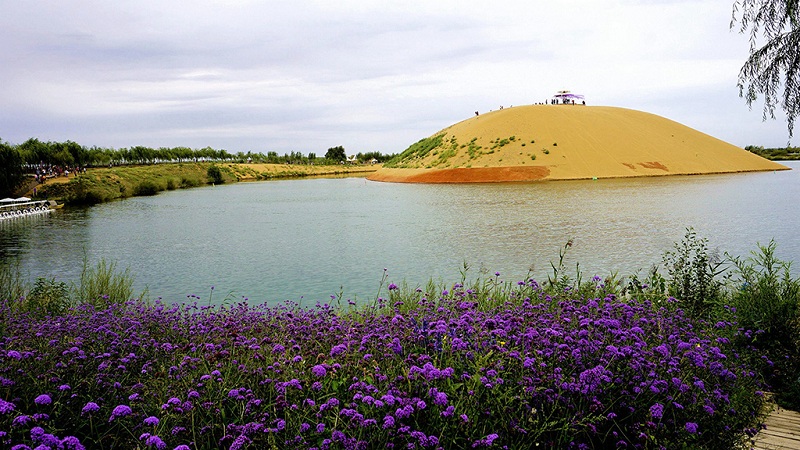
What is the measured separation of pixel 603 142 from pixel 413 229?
59574mm

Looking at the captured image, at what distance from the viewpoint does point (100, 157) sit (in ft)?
343

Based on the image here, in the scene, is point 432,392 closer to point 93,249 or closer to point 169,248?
point 169,248

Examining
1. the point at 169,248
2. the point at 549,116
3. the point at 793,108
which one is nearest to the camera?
the point at 793,108

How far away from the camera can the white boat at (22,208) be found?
37094 millimetres

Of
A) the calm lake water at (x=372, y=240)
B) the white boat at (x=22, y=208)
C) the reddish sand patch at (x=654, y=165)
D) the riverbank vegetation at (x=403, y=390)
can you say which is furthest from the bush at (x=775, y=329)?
the reddish sand patch at (x=654, y=165)

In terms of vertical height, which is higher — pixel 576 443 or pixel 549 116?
pixel 549 116

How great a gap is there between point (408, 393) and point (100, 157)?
117957mm

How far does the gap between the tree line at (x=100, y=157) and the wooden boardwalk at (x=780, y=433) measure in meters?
60.2

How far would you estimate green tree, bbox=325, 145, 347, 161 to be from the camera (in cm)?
17838

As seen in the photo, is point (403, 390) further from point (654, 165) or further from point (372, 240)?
point (654, 165)

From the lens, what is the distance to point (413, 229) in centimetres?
2558

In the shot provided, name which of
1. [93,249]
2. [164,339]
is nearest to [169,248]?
[93,249]

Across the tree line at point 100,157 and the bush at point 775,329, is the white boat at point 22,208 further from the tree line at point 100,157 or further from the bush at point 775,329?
the bush at point 775,329

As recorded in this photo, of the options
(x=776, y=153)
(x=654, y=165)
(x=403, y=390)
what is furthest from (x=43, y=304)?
(x=776, y=153)
